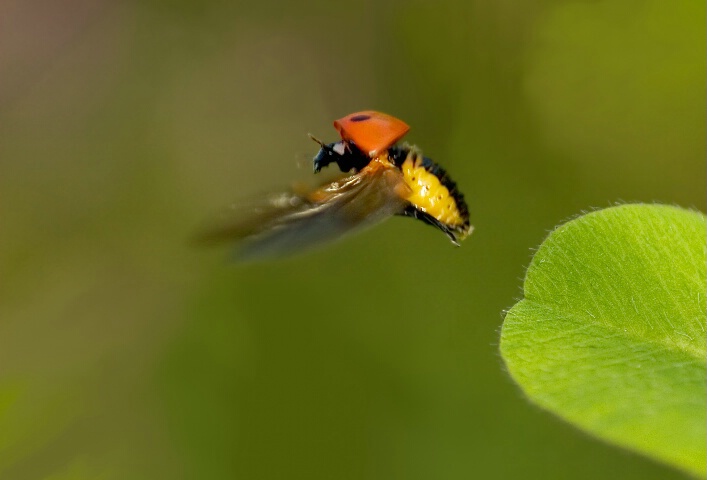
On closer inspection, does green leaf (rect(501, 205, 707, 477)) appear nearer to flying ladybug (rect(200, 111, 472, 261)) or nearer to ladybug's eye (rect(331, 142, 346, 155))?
flying ladybug (rect(200, 111, 472, 261))

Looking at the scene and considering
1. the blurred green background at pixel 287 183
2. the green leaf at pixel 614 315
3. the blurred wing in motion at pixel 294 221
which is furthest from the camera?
the blurred green background at pixel 287 183

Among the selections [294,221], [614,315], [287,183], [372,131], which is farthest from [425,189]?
[287,183]

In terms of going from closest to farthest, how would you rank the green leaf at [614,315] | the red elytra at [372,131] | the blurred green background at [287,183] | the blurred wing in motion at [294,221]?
the green leaf at [614,315]
the blurred wing in motion at [294,221]
the red elytra at [372,131]
the blurred green background at [287,183]

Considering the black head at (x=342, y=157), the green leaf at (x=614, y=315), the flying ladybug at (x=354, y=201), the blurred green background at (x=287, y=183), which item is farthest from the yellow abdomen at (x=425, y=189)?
the blurred green background at (x=287, y=183)

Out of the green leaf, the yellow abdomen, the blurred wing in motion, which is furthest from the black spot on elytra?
the green leaf

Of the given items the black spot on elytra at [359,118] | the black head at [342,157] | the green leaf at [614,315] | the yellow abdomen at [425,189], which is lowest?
the green leaf at [614,315]

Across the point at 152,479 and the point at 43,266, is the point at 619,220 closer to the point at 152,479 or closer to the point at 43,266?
the point at 152,479

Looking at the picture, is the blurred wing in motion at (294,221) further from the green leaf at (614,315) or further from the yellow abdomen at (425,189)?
the green leaf at (614,315)

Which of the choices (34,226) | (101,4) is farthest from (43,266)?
(101,4)
